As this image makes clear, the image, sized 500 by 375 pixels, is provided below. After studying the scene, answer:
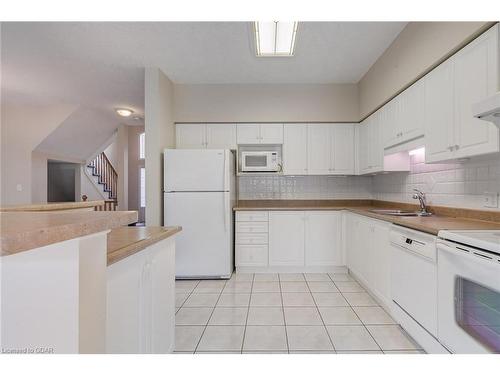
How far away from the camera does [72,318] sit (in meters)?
0.69

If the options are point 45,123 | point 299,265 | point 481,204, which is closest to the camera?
point 481,204

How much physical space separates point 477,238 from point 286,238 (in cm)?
244

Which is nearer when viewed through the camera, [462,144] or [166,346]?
[166,346]

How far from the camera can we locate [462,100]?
6.02 feet

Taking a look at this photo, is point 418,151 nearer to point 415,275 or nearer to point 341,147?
point 341,147

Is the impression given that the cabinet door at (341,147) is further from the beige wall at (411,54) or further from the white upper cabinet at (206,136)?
the white upper cabinet at (206,136)

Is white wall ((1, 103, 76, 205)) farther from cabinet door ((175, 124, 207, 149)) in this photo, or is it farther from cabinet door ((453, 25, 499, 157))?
cabinet door ((453, 25, 499, 157))

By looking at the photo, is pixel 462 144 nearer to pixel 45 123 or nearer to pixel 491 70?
pixel 491 70

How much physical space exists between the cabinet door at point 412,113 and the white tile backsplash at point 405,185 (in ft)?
1.43

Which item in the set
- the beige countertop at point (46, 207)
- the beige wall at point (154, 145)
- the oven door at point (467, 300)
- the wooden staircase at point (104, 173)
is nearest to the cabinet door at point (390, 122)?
the oven door at point (467, 300)

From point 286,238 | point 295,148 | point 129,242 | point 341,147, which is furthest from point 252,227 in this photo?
point 129,242

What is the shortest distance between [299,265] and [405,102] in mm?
2354
